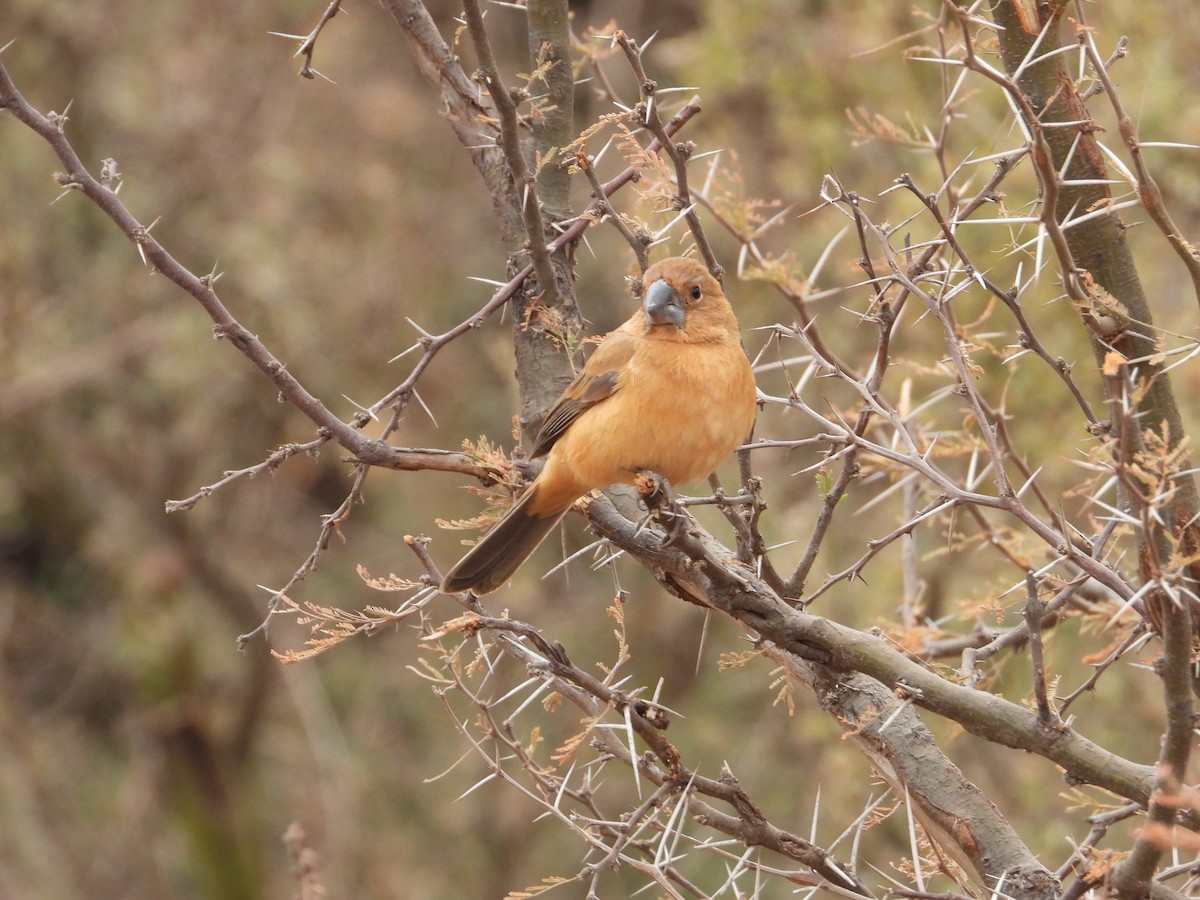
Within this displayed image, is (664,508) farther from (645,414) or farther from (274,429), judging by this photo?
(274,429)

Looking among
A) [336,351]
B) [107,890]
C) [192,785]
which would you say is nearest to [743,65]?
[336,351]

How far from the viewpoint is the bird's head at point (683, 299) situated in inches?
145

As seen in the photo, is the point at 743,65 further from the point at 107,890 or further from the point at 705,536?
the point at 107,890

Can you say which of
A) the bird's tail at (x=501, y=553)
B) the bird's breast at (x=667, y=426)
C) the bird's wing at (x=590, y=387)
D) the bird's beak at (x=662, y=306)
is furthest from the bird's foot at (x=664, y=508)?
the bird's beak at (x=662, y=306)

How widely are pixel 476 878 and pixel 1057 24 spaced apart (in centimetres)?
825

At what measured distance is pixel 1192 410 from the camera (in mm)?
5789

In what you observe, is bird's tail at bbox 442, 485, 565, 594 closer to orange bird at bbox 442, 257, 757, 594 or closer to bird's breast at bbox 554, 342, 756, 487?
orange bird at bbox 442, 257, 757, 594

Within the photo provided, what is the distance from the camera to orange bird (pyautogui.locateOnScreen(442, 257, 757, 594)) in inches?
133

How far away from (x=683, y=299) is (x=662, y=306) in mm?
A: 133

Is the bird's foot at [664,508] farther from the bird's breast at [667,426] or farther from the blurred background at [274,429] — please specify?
the blurred background at [274,429]

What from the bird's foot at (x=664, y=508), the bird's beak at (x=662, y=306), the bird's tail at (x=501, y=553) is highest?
the bird's beak at (x=662, y=306)

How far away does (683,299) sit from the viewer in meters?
3.78

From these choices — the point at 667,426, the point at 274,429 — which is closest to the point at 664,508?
the point at 667,426

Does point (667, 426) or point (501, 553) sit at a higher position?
point (667, 426)
